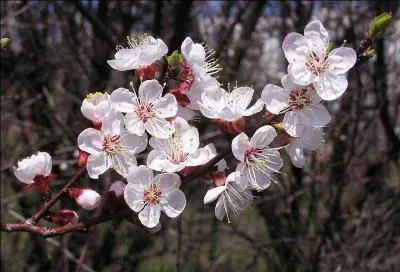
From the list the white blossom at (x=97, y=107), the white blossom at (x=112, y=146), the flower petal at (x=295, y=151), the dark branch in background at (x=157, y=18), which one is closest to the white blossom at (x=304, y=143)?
the flower petal at (x=295, y=151)

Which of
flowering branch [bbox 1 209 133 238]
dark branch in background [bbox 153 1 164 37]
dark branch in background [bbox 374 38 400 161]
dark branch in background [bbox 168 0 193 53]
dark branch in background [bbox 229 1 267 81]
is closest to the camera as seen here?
flowering branch [bbox 1 209 133 238]

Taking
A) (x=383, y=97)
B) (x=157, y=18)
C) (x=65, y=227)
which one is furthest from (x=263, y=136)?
(x=157, y=18)

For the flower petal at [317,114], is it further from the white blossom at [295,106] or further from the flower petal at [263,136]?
the flower petal at [263,136]

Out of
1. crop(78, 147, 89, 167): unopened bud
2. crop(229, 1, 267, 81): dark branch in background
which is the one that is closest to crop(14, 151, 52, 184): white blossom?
crop(78, 147, 89, 167): unopened bud

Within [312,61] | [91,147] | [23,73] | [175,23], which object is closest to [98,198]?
[91,147]

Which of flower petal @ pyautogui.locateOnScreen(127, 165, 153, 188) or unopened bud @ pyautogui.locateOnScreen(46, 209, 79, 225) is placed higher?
flower petal @ pyautogui.locateOnScreen(127, 165, 153, 188)

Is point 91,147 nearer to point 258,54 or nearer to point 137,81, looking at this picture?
point 137,81

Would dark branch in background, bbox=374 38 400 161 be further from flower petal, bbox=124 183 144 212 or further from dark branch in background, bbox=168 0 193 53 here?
flower petal, bbox=124 183 144 212
